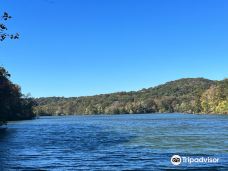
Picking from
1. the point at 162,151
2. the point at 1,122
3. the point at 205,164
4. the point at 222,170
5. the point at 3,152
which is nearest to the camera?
the point at 222,170

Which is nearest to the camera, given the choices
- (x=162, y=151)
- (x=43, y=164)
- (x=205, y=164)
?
(x=205, y=164)

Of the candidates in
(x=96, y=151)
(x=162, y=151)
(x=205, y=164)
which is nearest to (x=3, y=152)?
(x=96, y=151)

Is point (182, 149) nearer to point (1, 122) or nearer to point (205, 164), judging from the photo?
point (205, 164)

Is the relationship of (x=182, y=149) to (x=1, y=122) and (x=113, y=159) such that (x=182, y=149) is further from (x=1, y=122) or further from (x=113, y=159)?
(x=1, y=122)

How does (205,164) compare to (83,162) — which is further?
(83,162)

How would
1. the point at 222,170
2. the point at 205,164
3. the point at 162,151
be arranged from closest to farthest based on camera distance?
the point at 222,170 < the point at 205,164 < the point at 162,151

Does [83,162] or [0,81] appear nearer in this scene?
[83,162]

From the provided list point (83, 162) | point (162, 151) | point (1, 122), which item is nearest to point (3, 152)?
point (83, 162)

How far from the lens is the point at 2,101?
133 meters

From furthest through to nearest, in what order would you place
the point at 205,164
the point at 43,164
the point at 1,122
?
the point at 1,122, the point at 43,164, the point at 205,164

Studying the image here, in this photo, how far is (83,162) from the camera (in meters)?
42.5

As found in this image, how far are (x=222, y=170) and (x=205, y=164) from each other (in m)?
3.31

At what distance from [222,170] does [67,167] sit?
41.6ft

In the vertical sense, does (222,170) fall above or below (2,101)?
below
